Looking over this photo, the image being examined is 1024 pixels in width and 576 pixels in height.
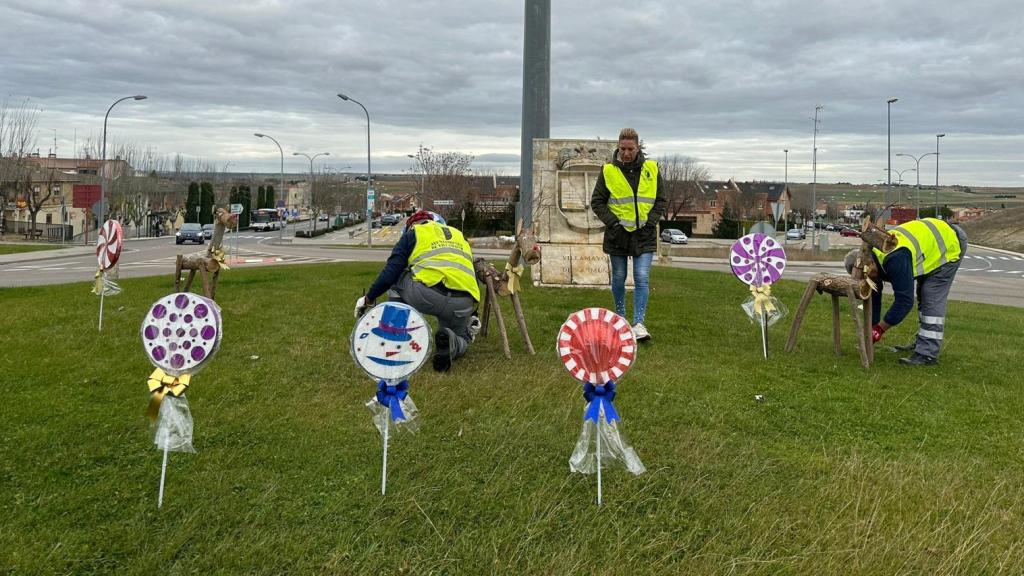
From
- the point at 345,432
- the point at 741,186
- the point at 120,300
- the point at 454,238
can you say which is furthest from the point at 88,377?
the point at 741,186

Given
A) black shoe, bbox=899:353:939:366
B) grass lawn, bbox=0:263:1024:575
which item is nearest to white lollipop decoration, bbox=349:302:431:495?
grass lawn, bbox=0:263:1024:575

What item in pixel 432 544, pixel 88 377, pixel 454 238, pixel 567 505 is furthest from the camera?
pixel 454 238

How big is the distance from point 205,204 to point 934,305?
7434 centimetres

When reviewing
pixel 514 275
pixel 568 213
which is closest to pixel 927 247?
pixel 514 275

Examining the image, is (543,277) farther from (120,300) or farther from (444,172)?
(444,172)

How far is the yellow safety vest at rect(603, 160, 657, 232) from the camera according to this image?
716 centimetres

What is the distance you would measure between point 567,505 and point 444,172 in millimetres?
58700

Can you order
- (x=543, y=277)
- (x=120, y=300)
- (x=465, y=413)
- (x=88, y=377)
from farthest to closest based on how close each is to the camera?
(x=543, y=277), (x=120, y=300), (x=88, y=377), (x=465, y=413)

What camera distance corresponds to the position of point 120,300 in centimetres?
1009

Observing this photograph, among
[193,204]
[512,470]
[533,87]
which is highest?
[193,204]

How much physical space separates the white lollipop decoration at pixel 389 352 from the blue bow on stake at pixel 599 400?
0.90 metres

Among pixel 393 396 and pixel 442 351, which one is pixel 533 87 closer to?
pixel 442 351

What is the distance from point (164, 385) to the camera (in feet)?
12.5

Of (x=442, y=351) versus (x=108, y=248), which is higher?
(x=108, y=248)
